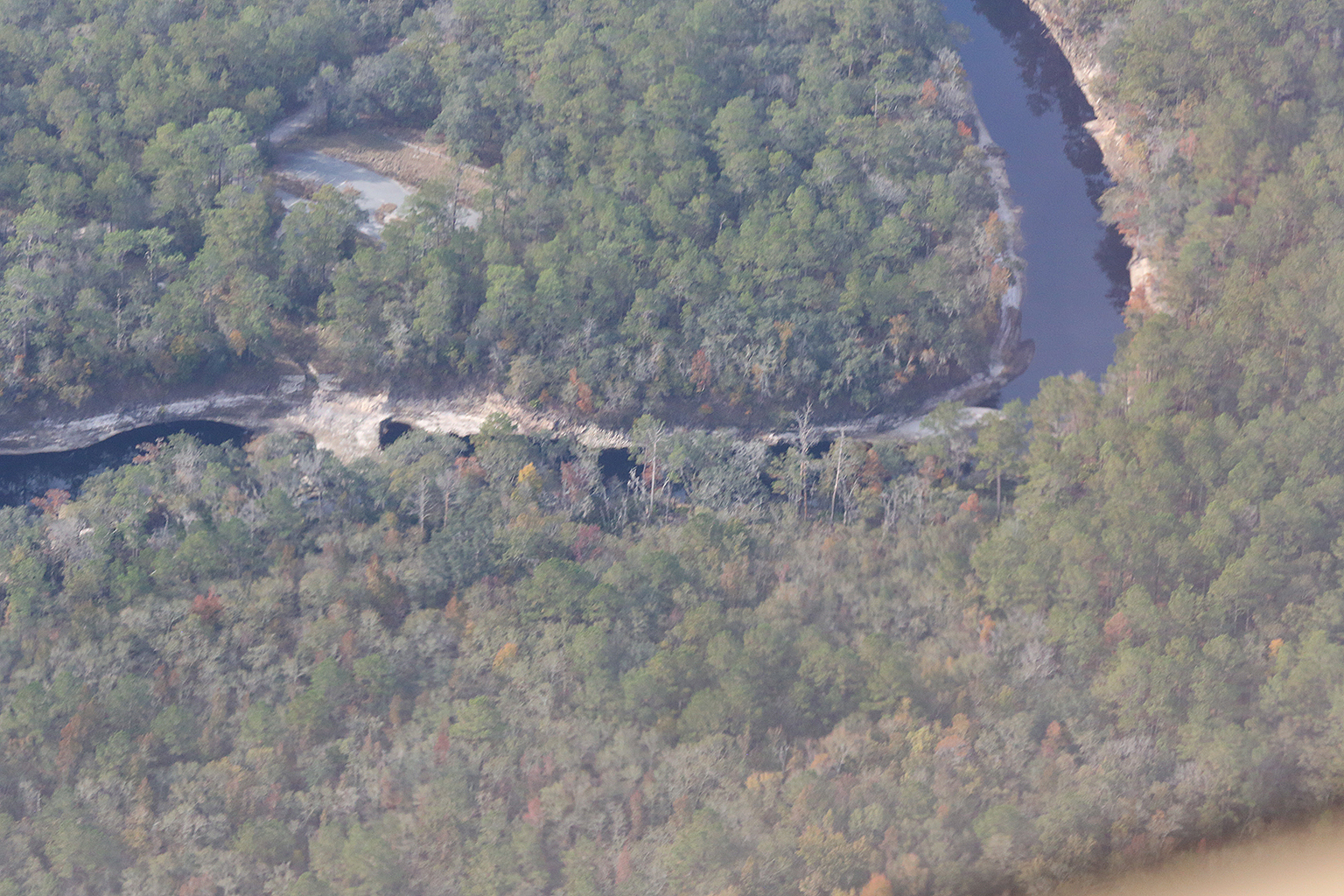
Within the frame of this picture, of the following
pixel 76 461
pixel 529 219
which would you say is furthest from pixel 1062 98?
pixel 76 461

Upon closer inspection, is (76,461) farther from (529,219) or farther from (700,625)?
(700,625)

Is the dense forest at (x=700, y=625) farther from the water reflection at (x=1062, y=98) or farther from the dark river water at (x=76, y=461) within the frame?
the water reflection at (x=1062, y=98)

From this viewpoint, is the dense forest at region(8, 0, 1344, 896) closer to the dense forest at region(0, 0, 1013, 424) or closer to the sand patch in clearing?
the dense forest at region(0, 0, 1013, 424)

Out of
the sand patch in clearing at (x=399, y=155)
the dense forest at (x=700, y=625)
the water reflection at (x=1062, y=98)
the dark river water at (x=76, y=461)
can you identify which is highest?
the water reflection at (x=1062, y=98)

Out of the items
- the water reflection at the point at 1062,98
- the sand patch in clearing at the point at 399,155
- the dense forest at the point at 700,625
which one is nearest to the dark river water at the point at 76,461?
the dense forest at the point at 700,625

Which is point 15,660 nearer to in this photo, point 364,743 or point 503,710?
point 364,743

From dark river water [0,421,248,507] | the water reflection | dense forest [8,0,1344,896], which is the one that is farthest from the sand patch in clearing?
the water reflection
